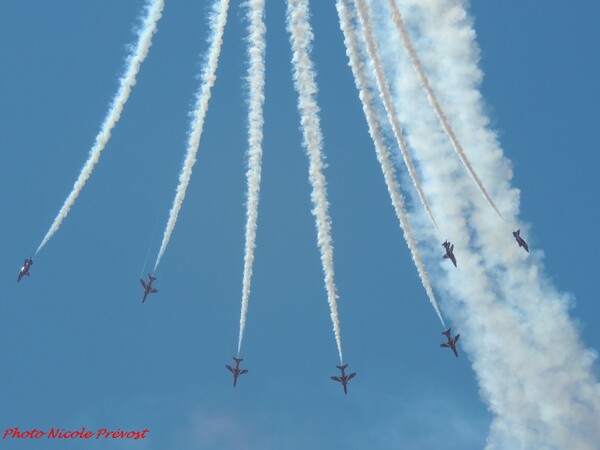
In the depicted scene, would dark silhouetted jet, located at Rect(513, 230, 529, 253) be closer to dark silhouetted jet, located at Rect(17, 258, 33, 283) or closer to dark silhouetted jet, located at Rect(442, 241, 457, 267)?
dark silhouetted jet, located at Rect(442, 241, 457, 267)

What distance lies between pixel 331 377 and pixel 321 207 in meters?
14.2

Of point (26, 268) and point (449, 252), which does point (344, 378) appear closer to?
point (449, 252)

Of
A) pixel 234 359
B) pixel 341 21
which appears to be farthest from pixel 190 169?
pixel 234 359

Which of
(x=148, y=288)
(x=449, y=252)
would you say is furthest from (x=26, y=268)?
(x=449, y=252)

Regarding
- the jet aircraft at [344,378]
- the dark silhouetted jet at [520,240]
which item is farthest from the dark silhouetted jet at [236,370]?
the dark silhouetted jet at [520,240]

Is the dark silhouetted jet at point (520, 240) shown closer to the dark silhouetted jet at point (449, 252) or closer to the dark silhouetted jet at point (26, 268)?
the dark silhouetted jet at point (449, 252)

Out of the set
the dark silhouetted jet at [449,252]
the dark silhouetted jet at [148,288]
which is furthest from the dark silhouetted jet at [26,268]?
the dark silhouetted jet at [449,252]

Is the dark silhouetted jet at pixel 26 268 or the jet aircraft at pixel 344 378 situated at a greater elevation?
the dark silhouetted jet at pixel 26 268

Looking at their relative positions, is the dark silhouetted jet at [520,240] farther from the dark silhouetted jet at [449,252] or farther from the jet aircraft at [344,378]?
the jet aircraft at [344,378]

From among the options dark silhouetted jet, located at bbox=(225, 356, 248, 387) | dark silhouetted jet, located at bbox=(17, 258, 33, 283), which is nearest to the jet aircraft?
dark silhouetted jet, located at bbox=(225, 356, 248, 387)

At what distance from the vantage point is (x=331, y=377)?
150ft

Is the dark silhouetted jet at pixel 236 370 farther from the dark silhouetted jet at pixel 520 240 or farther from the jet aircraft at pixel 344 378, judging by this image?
the dark silhouetted jet at pixel 520 240

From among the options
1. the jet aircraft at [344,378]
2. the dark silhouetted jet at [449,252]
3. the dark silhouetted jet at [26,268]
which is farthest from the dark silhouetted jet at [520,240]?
the dark silhouetted jet at [26,268]

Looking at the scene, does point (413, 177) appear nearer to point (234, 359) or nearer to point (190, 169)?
point (190, 169)
